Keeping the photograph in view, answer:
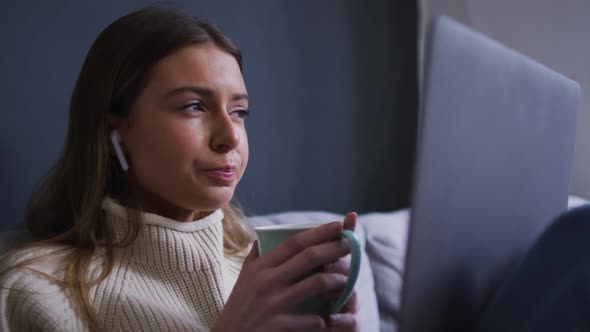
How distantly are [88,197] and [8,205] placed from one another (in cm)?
33

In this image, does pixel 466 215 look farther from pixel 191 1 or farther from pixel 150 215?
pixel 191 1

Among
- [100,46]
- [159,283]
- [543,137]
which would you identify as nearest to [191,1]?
[100,46]

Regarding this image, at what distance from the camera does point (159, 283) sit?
84cm

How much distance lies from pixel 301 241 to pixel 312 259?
1.1 inches

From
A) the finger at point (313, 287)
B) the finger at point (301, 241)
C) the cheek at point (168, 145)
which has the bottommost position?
the finger at point (313, 287)

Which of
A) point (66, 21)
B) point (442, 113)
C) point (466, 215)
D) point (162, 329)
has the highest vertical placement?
point (66, 21)

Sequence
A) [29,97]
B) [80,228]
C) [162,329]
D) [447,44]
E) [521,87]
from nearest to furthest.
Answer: [447,44] → [521,87] → [162,329] → [80,228] → [29,97]

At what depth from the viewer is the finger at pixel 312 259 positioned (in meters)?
0.52

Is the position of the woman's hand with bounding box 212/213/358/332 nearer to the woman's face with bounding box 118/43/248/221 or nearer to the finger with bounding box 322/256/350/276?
the finger with bounding box 322/256/350/276

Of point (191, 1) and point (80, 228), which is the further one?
point (191, 1)

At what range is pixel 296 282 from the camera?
54cm

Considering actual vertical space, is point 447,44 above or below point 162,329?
above

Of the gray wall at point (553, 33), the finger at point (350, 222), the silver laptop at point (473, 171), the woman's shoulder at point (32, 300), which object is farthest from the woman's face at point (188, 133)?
the gray wall at point (553, 33)

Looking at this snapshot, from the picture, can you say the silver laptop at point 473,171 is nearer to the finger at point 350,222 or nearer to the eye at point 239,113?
the finger at point 350,222
